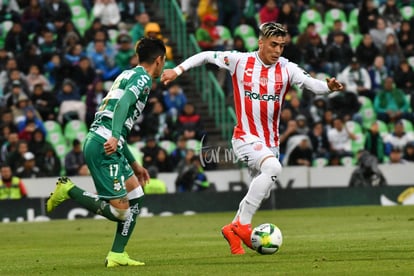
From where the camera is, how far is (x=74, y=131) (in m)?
27.0

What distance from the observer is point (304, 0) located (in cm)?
3297

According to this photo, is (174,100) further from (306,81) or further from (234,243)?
(234,243)

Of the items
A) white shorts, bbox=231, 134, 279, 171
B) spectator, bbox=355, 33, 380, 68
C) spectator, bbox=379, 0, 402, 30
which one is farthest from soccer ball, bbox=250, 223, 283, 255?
spectator, bbox=379, 0, 402, 30

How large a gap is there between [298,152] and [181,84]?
182 inches

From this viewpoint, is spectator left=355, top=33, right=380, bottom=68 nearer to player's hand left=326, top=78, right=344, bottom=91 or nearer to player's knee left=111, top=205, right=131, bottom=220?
player's hand left=326, top=78, right=344, bottom=91

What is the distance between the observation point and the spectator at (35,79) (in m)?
27.8

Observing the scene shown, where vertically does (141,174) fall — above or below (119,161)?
below

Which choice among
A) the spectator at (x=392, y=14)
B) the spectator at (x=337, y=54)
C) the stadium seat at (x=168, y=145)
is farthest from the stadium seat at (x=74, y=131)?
the spectator at (x=392, y=14)

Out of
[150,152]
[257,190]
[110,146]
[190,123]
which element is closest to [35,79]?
[150,152]

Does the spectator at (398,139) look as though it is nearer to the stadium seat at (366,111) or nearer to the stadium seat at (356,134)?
the stadium seat at (356,134)

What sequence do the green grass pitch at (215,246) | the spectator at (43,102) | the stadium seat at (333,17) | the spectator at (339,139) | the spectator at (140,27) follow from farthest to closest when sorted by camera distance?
the stadium seat at (333,17)
the spectator at (140,27)
the spectator at (339,139)
the spectator at (43,102)
the green grass pitch at (215,246)

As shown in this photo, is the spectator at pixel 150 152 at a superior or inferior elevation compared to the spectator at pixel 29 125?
inferior

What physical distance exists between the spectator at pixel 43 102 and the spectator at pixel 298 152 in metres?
5.49

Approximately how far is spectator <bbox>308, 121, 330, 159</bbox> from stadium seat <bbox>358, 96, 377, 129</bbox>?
70.1 inches
